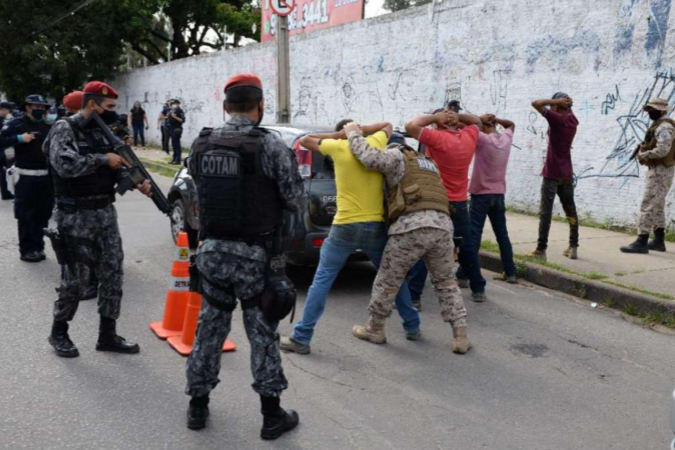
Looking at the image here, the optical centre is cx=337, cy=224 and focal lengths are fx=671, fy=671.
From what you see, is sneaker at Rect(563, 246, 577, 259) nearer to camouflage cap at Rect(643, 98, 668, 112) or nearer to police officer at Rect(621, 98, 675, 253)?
police officer at Rect(621, 98, 675, 253)

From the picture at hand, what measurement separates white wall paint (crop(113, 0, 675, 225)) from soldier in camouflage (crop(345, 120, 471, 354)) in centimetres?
526

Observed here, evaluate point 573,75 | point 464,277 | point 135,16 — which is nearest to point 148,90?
point 135,16

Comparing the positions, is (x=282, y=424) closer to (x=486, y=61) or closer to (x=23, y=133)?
(x=23, y=133)

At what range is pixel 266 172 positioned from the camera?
11.2ft

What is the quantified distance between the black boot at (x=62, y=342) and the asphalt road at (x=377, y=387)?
0.07 metres

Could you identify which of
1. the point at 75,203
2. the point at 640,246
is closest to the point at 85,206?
the point at 75,203

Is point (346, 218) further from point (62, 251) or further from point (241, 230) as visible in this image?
point (62, 251)

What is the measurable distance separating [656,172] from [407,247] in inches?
184

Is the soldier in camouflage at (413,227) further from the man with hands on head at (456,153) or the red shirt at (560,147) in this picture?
the red shirt at (560,147)

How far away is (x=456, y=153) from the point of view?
18.3ft

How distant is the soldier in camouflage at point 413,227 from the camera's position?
15.3ft

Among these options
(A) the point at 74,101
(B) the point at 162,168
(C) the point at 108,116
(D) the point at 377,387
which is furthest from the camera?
(B) the point at 162,168

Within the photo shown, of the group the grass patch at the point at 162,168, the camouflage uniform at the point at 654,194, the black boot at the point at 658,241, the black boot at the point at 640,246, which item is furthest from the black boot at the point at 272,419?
the grass patch at the point at 162,168

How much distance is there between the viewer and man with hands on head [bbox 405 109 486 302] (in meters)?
5.38
